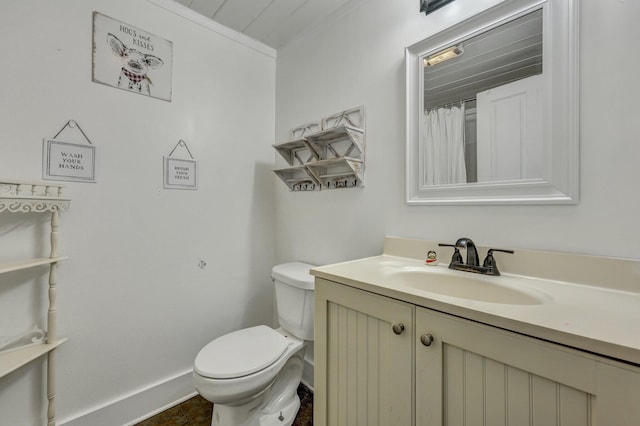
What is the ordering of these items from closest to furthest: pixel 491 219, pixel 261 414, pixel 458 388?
pixel 458 388, pixel 491 219, pixel 261 414

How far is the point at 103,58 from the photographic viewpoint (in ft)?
4.40

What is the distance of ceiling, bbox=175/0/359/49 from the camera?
154cm

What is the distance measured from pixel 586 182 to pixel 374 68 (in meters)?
1.04

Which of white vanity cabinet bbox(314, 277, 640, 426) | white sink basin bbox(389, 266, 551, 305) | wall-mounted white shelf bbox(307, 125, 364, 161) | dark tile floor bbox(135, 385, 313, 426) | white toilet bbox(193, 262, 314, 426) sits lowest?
dark tile floor bbox(135, 385, 313, 426)

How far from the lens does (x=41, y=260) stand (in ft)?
Result: 3.65

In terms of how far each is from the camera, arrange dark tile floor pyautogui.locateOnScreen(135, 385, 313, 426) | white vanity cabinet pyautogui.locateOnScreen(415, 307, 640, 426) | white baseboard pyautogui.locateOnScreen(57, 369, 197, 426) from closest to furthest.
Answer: white vanity cabinet pyautogui.locateOnScreen(415, 307, 640, 426), white baseboard pyautogui.locateOnScreen(57, 369, 197, 426), dark tile floor pyautogui.locateOnScreen(135, 385, 313, 426)

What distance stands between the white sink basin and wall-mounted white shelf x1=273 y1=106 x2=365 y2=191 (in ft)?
1.96

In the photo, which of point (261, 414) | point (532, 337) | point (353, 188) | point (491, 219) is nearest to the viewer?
point (532, 337)

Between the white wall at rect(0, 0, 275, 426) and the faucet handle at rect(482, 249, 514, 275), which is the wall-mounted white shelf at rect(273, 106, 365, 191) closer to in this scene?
the white wall at rect(0, 0, 275, 426)

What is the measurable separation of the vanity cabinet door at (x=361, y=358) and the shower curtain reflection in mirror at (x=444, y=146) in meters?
0.64

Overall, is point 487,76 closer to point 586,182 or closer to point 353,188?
point 586,182

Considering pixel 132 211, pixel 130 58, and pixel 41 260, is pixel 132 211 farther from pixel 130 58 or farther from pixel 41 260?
pixel 130 58

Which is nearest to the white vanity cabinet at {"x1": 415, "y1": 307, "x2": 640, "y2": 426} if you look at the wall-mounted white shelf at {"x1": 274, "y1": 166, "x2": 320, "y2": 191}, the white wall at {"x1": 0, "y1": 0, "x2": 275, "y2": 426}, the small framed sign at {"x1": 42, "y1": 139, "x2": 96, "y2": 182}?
the wall-mounted white shelf at {"x1": 274, "y1": 166, "x2": 320, "y2": 191}

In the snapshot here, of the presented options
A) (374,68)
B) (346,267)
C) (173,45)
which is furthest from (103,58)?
(346,267)
